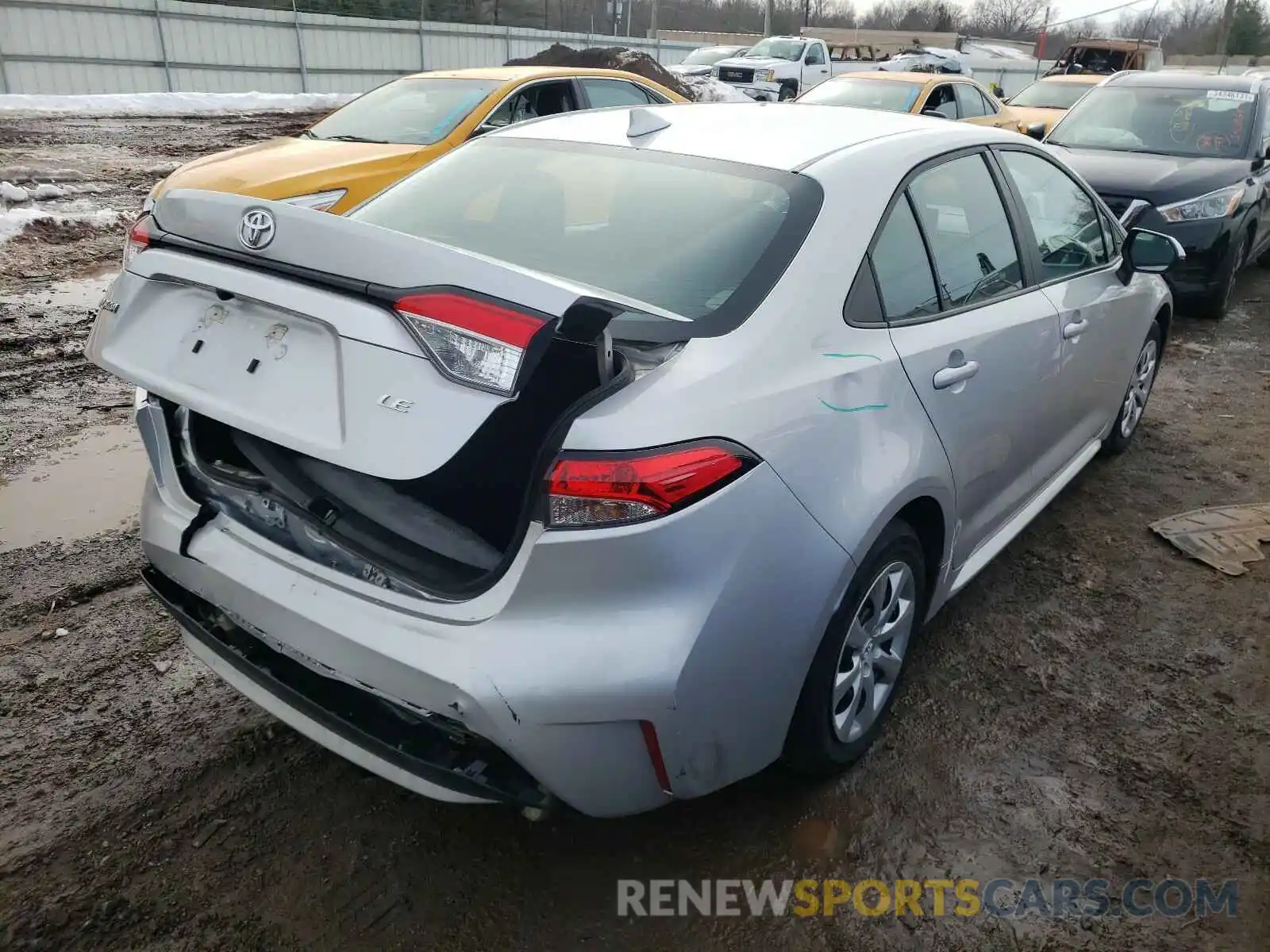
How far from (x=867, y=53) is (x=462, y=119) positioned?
3300cm

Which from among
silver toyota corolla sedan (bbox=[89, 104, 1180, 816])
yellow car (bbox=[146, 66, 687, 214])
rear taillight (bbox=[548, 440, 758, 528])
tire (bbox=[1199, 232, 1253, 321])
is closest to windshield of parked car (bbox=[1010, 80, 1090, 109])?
tire (bbox=[1199, 232, 1253, 321])

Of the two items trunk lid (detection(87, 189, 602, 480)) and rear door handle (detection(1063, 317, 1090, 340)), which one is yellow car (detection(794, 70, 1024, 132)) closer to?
rear door handle (detection(1063, 317, 1090, 340))

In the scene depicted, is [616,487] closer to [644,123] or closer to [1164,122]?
[644,123]

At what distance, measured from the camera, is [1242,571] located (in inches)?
157

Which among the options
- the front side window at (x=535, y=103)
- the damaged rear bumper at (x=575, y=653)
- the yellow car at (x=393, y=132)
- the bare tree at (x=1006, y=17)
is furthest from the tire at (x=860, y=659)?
the bare tree at (x=1006, y=17)

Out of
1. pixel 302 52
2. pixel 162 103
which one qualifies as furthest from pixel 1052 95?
pixel 302 52

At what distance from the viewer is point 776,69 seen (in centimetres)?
2288

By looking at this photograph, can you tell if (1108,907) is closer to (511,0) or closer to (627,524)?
(627,524)

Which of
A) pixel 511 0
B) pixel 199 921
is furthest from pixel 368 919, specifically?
pixel 511 0

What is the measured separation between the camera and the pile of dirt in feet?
71.3

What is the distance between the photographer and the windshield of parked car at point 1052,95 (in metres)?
13.5

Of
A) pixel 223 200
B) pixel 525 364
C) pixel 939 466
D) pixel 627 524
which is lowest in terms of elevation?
pixel 939 466

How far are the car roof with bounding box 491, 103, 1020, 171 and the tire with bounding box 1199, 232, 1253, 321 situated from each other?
541cm

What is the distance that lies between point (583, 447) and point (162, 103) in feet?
73.3
